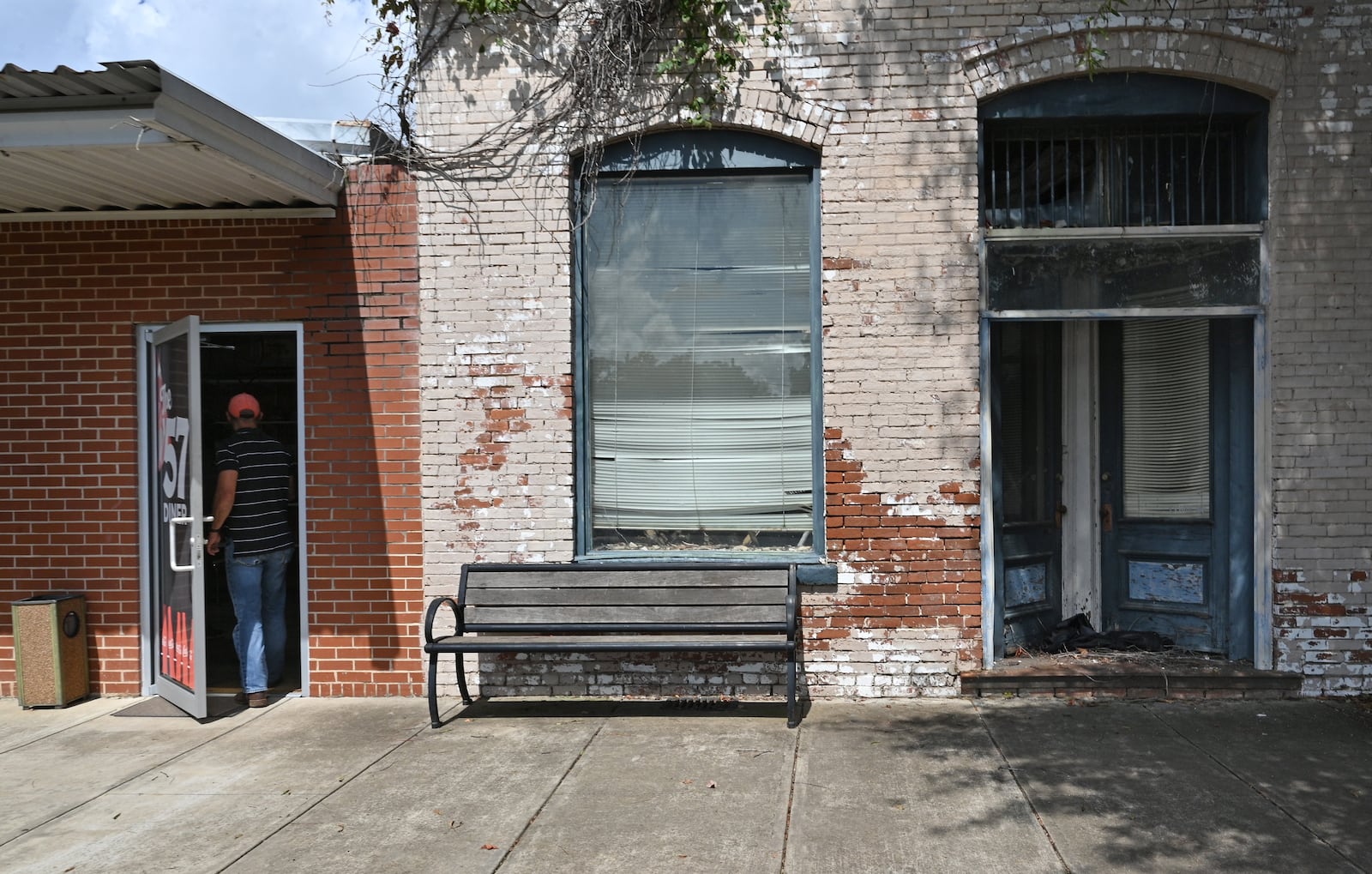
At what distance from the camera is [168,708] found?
6801 mm

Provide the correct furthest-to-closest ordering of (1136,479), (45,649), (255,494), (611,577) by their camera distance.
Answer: (1136,479)
(255,494)
(45,649)
(611,577)

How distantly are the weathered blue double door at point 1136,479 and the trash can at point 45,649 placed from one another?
20.3ft

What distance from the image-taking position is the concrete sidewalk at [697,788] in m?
4.30

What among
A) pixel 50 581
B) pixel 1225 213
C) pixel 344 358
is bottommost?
pixel 50 581

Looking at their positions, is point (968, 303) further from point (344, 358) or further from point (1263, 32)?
point (344, 358)

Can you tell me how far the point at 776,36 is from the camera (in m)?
6.54

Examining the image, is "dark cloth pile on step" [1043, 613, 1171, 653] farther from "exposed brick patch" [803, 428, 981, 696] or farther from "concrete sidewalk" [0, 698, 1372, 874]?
"exposed brick patch" [803, 428, 981, 696]

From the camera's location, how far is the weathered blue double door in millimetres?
6879

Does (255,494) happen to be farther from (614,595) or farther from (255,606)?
(614,595)

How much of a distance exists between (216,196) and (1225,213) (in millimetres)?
6616

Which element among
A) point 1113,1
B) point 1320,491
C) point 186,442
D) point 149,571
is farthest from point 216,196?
point 1320,491

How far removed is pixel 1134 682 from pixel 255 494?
229 inches

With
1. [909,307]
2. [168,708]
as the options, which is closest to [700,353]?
[909,307]

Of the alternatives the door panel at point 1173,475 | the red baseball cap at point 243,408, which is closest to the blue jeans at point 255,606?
the red baseball cap at point 243,408
